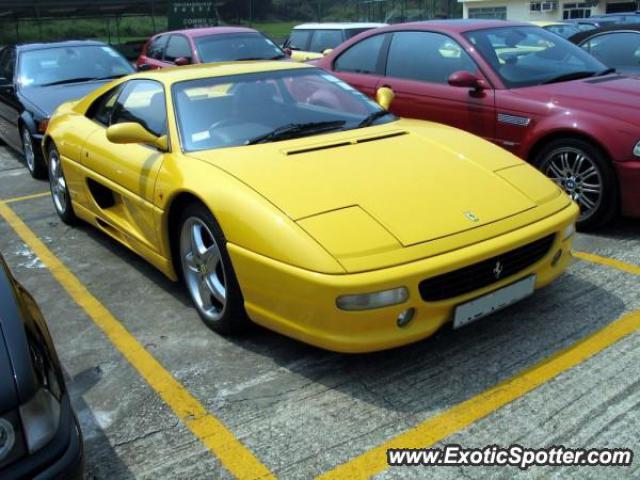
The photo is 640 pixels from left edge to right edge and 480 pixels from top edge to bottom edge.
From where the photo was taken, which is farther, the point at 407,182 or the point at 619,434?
the point at 407,182

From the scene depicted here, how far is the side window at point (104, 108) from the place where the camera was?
4555 millimetres

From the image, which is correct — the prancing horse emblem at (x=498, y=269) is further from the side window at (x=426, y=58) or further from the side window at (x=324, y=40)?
the side window at (x=324, y=40)

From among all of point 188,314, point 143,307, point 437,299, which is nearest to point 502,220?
point 437,299

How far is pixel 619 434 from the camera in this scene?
97.0 inches

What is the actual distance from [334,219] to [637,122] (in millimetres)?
2716

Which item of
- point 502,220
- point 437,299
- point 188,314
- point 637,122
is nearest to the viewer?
point 437,299

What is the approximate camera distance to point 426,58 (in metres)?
5.77

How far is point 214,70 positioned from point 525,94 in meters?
2.43

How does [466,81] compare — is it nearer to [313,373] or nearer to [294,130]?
[294,130]

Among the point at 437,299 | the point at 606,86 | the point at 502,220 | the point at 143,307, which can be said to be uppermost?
the point at 606,86

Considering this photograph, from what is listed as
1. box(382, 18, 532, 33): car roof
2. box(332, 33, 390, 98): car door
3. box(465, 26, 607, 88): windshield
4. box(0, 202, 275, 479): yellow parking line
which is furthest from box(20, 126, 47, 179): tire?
box(465, 26, 607, 88): windshield

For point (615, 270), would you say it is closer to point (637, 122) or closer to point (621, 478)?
point (637, 122)

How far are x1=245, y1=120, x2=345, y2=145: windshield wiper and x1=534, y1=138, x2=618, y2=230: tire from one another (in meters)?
1.81

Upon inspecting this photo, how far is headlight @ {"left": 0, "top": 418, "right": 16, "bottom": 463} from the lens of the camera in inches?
68.8
